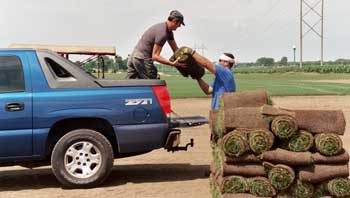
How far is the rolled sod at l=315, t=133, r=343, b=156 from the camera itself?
5.92 m

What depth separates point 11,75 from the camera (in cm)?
789

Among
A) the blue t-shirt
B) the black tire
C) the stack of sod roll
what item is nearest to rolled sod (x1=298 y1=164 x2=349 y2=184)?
the stack of sod roll

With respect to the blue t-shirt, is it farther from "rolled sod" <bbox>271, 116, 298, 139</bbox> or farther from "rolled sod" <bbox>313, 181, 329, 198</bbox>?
"rolled sod" <bbox>313, 181, 329, 198</bbox>

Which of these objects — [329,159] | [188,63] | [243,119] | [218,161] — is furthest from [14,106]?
[329,159]

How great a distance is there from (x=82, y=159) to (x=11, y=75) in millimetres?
1463

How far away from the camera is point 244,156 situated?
6.03m

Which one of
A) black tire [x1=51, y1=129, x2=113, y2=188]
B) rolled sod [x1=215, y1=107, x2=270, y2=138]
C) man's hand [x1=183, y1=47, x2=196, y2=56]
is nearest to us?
rolled sod [x1=215, y1=107, x2=270, y2=138]

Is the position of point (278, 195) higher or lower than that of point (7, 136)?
lower

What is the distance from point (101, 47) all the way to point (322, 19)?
240 feet

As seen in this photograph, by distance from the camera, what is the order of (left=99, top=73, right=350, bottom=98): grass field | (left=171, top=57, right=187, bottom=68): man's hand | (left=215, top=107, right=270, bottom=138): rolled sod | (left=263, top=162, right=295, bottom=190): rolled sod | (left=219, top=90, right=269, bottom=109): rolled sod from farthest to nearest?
(left=99, top=73, right=350, bottom=98): grass field → (left=171, top=57, right=187, bottom=68): man's hand → (left=219, top=90, right=269, bottom=109): rolled sod → (left=215, top=107, right=270, bottom=138): rolled sod → (left=263, top=162, right=295, bottom=190): rolled sod

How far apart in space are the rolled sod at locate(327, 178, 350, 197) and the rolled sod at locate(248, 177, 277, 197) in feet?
1.90

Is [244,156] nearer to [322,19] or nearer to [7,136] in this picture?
[7,136]

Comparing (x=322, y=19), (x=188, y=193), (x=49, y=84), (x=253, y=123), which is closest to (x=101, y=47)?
(x=49, y=84)

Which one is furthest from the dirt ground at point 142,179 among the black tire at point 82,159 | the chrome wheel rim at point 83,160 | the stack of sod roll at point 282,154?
the stack of sod roll at point 282,154
